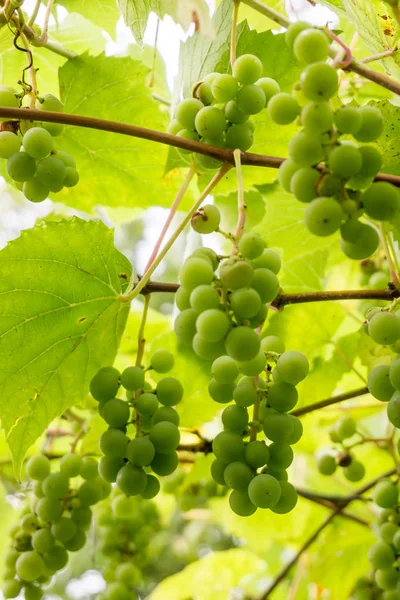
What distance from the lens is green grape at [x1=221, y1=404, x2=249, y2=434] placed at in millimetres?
624

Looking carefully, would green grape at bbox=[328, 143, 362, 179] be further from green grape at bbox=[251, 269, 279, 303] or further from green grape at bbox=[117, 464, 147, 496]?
green grape at bbox=[117, 464, 147, 496]

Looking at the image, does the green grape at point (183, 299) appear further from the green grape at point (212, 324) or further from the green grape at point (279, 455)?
the green grape at point (279, 455)

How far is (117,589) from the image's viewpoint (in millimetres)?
1201

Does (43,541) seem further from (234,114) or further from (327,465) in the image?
(234,114)

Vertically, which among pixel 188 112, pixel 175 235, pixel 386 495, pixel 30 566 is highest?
pixel 188 112

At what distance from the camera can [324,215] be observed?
1.56 ft

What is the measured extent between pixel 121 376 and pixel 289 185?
1.06 feet

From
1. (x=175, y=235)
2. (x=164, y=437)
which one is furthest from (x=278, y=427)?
(x=175, y=235)

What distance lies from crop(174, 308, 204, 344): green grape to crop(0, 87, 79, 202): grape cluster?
0.88ft

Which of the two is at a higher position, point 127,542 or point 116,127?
point 116,127

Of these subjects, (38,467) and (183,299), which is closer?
(183,299)

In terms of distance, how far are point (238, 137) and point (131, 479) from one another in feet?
1.27

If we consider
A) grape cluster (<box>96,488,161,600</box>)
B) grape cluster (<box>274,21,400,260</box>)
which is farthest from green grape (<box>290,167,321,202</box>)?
grape cluster (<box>96,488,161,600</box>)

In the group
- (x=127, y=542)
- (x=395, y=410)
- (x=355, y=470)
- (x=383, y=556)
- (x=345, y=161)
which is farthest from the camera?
(x=127, y=542)
